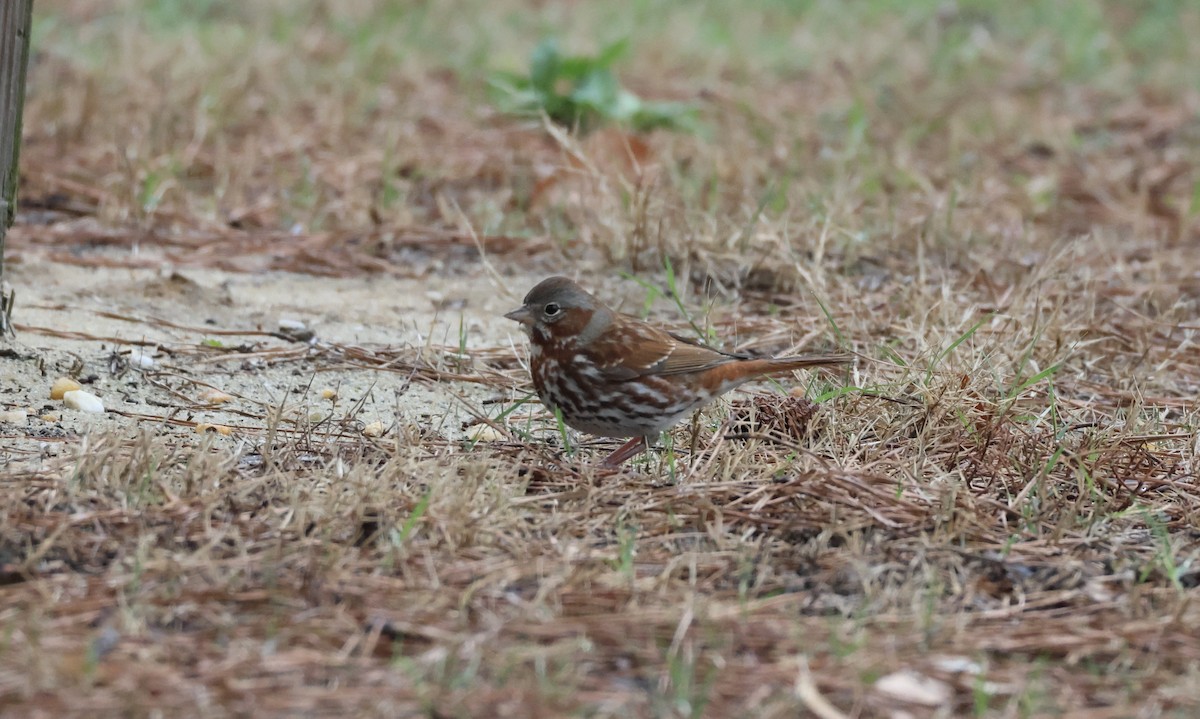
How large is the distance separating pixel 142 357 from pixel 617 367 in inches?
69.6

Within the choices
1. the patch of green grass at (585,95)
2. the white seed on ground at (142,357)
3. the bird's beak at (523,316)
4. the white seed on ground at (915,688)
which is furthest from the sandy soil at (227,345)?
the patch of green grass at (585,95)

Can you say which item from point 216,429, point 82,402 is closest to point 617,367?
point 216,429

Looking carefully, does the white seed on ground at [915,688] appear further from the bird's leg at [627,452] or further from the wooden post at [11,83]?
the wooden post at [11,83]

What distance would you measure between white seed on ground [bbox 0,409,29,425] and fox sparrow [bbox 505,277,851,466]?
1.50 m

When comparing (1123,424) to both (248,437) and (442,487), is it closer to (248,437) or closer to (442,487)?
(442,487)

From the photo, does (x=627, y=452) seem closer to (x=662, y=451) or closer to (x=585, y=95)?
(x=662, y=451)

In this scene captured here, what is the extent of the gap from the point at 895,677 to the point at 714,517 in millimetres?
865

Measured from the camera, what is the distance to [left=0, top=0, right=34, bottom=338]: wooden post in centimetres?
448

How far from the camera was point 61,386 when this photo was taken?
4.64m

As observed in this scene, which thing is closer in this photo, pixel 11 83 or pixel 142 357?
pixel 11 83

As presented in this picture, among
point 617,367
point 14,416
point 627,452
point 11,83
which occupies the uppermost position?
point 11,83

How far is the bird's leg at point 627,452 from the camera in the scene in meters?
4.39

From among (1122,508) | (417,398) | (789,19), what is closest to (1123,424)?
(1122,508)

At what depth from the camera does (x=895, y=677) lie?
293 centimetres
